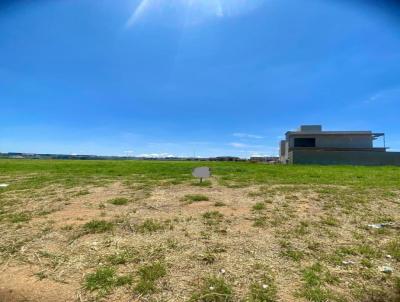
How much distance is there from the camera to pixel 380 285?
277cm

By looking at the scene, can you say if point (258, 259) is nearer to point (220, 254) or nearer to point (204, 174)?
point (220, 254)

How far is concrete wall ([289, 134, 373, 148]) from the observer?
123 ft

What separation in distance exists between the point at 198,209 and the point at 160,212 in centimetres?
89

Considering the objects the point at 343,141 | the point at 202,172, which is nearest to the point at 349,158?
the point at 343,141

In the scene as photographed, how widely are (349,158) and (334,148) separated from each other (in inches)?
191

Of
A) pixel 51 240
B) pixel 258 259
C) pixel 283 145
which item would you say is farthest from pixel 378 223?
pixel 283 145

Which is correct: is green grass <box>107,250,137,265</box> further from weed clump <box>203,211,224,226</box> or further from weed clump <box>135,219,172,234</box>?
weed clump <box>203,211,224,226</box>

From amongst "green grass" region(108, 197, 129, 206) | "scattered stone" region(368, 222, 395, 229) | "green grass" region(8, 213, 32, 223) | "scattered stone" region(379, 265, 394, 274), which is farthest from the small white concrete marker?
"scattered stone" region(379, 265, 394, 274)

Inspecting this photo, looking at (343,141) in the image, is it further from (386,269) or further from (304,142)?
(386,269)

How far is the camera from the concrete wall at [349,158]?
1270 inches

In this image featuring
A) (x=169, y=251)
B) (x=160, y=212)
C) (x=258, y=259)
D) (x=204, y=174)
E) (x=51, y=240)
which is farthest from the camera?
(x=204, y=174)

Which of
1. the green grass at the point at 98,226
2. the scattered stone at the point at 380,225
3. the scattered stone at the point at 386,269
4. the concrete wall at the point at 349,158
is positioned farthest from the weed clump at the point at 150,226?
the concrete wall at the point at 349,158

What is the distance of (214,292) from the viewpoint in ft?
8.74

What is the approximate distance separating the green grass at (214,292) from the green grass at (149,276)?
474 mm
